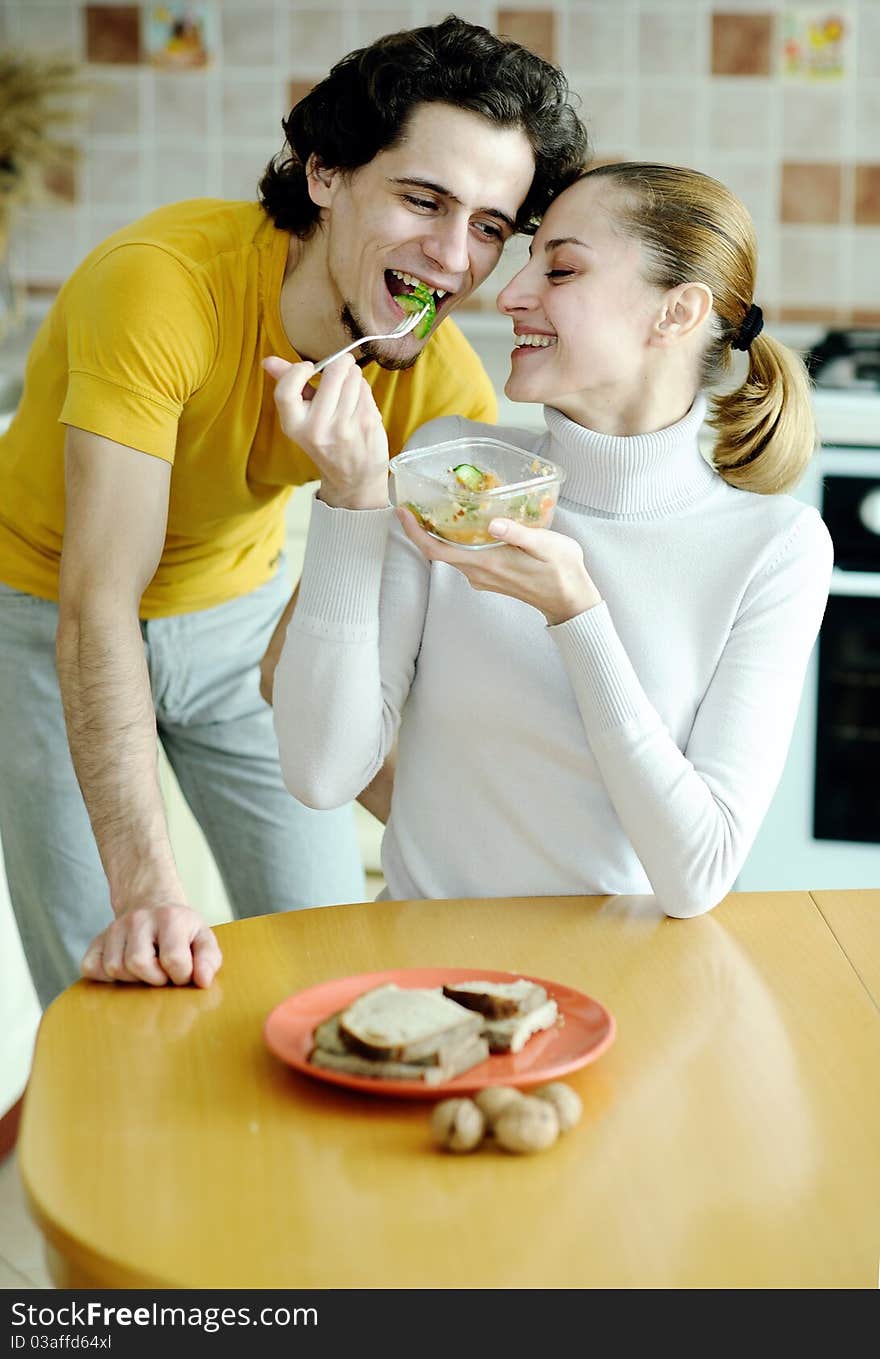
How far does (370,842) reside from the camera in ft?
9.45

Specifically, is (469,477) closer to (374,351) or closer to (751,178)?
(374,351)

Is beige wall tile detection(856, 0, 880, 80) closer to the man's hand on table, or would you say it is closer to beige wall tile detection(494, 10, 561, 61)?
beige wall tile detection(494, 10, 561, 61)

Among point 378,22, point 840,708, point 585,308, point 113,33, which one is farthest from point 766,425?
point 113,33

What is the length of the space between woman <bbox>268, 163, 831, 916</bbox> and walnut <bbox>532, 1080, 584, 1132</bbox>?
14.8 inches

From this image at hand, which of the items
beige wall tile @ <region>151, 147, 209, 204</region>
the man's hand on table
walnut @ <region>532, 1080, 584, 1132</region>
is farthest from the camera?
beige wall tile @ <region>151, 147, 209, 204</region>

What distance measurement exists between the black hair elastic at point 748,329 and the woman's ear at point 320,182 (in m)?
0.46

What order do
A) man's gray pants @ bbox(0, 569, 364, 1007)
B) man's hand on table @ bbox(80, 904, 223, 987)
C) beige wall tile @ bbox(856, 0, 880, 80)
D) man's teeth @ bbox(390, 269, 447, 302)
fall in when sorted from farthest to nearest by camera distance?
1. beige wall tile @ bbox(856, 0, 880, 80)
2. man's gray pants @ bbox(0, 569, 364, 1007)
3. man's teeth @ bbox(390, 269, 447, 302)
4. man's hand on table @ bbox(80, 904, 223, 987)

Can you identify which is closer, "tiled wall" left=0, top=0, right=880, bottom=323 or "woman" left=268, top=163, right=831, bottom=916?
"woman" left=268, top=163, right=831, bottom=916

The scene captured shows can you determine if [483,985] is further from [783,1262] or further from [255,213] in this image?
[255,213]

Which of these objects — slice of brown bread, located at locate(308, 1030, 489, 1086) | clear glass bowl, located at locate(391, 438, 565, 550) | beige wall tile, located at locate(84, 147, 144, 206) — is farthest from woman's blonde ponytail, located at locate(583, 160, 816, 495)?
beige wall tile, located at locate(84, 147, 144, 206)

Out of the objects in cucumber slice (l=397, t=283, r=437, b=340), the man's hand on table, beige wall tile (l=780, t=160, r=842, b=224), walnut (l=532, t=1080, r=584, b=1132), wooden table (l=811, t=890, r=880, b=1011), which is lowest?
wooden table (l=811, t=890, r=880, b=1011)

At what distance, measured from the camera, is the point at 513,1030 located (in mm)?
974

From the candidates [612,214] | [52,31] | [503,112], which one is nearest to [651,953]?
[612,214]

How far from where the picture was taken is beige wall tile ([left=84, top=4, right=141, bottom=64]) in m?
3.12
